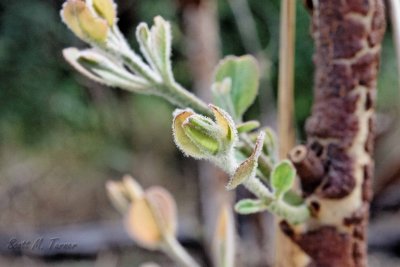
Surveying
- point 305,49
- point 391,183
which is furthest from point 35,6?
point 391,183

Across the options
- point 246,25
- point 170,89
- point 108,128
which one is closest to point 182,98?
point 170,89

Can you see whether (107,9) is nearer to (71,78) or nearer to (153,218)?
(153,218)

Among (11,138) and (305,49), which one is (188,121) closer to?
(305,49)

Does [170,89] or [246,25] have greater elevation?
[246,25]

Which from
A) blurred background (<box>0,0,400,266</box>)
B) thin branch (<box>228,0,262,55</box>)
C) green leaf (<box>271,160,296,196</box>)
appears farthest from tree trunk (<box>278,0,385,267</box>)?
thin branch (<box>228,0,262,55</box>)

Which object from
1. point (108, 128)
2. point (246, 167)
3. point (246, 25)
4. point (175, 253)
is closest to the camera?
point (246, 167)

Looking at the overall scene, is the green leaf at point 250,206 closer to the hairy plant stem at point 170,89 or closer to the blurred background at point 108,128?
the hairy plant stem at point 170,89

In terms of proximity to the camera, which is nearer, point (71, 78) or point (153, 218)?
point (153, 218)
